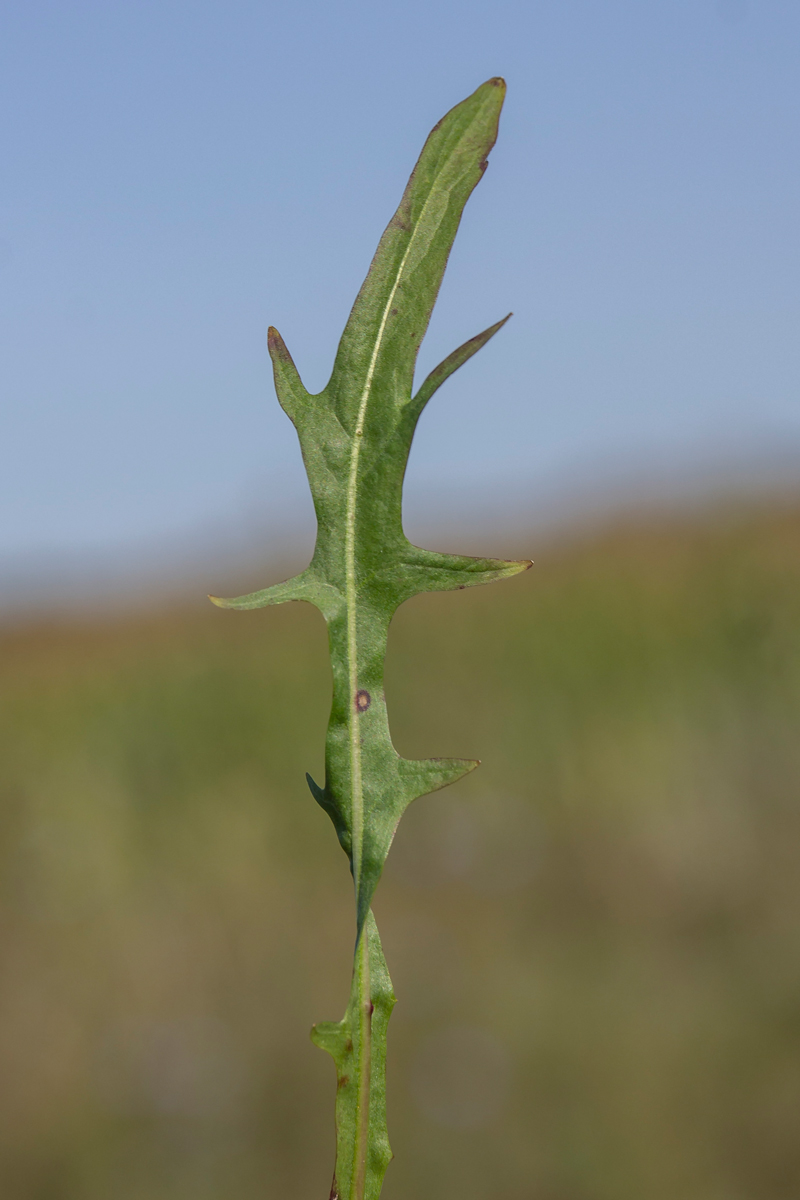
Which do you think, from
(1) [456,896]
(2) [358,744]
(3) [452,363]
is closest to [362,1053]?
(2) [358,744]

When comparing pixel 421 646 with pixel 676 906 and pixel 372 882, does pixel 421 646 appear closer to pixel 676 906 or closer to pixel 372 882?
pixel 676 906

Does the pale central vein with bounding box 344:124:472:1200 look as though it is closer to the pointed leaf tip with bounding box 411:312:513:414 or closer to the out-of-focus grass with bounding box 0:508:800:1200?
the pointed leaf tip with bounding box 411:312:513:414

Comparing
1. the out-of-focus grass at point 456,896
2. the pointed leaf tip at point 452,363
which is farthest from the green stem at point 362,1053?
the out-of-focus grass at point 456,896

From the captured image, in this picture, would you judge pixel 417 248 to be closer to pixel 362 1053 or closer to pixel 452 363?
pixel 452 363

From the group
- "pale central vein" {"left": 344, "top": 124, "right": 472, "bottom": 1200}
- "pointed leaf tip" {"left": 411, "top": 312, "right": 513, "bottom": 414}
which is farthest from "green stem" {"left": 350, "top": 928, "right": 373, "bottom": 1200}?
"pointed leaf tip" {"left": 411, "top": 312, "right": 513, "bottom": 414}

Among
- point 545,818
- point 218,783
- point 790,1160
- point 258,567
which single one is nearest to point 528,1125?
point 790,1160
